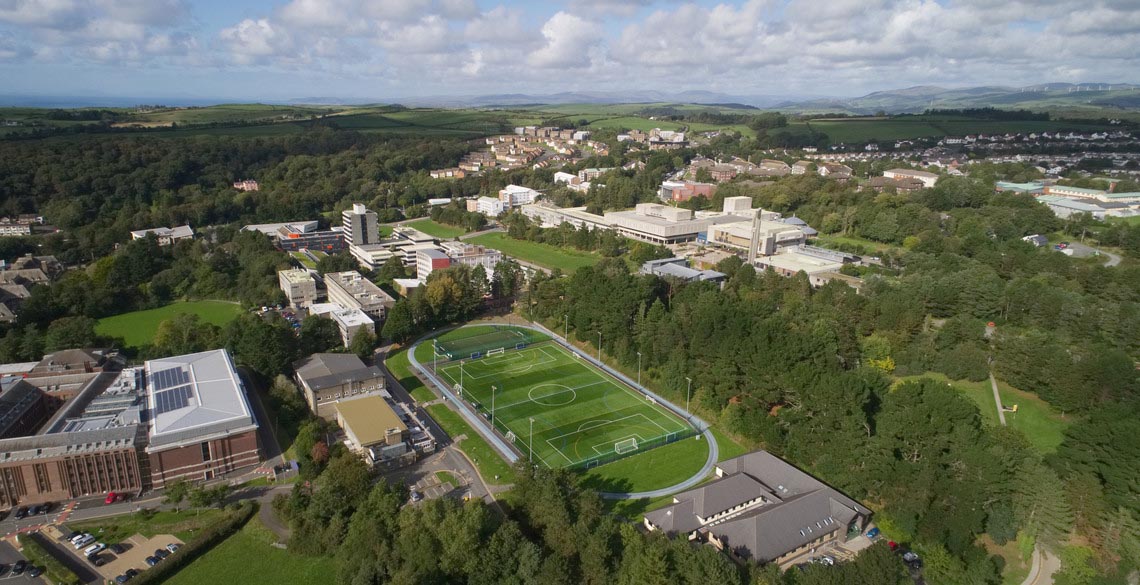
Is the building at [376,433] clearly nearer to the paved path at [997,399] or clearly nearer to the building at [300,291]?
the building at [300,291]

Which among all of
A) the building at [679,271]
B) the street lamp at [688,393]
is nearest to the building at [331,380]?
the street lamp at [688,393]

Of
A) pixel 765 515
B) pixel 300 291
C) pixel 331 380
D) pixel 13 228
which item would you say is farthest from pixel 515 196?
pixel 765 515

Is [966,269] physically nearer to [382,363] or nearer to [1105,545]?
[1105,545]

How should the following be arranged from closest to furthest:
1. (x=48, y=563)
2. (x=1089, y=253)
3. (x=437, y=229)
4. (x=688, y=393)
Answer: (x=48, y=563) → (x=688, y=393) → (x=1089, y=253) → (x=437, y=229)

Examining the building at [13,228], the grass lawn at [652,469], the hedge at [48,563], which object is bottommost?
A: the grass lawn at [652,469]

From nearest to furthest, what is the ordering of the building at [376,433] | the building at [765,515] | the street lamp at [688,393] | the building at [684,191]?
the building at [765,515] < the building at [376,433] < the street lamp at [688,393] < the building at [684,191]

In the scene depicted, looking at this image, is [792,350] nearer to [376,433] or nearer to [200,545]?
[376,433]
